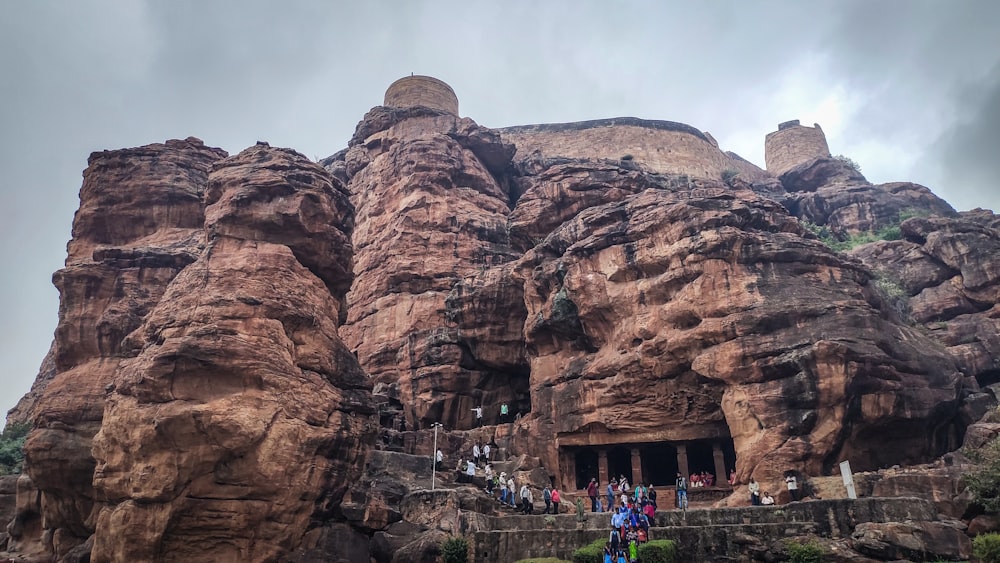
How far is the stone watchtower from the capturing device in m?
62.9

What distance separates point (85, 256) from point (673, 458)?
27.1 m

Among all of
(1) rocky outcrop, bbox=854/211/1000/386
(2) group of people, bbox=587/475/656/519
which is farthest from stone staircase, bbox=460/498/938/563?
(1) rocky outcrop, bbox=854/211/1000/386

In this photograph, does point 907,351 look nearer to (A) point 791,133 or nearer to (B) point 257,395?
(B) point 257,395

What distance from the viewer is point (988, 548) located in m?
13.4

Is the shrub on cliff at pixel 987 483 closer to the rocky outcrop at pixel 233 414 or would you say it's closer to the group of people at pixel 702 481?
the group of people at pixel 702 481

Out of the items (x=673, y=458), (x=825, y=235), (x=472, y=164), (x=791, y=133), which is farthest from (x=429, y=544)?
(x=791, y=133)

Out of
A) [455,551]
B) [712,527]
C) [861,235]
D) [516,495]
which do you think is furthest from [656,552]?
[861,235]

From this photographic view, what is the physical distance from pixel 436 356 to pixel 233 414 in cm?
1800

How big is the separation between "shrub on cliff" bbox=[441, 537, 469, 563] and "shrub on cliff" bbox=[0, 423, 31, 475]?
89.5ft

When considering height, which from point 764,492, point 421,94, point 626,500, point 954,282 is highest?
point 421,94

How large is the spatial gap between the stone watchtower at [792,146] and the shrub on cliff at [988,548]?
53321mm

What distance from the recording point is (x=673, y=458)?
30.8 m

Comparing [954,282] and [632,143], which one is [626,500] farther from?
[632,143]

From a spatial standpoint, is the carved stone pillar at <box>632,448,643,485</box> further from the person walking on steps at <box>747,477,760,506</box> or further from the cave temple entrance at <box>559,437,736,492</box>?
the person walking on steps at <box>747,477,760,506</box>
